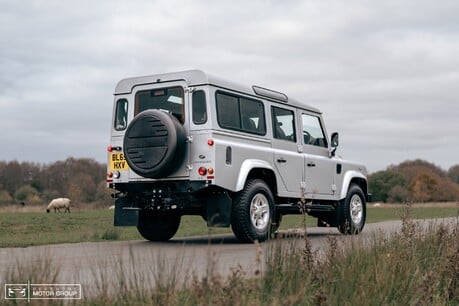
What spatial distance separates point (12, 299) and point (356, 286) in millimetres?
2723

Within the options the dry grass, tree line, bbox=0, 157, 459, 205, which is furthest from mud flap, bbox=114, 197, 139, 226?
tree line, bbox=0, 157, 459, 205

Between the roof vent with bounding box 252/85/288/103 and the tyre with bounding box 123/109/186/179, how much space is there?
6.68 ft

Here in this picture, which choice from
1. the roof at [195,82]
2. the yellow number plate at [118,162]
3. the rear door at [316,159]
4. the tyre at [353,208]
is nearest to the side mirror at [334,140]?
the rear door at [316,159]

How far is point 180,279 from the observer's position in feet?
16.2

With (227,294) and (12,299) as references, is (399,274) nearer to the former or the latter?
(227,294)

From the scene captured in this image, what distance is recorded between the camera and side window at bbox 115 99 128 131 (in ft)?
39.4

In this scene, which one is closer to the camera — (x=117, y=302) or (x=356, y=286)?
(x=117, y=302)

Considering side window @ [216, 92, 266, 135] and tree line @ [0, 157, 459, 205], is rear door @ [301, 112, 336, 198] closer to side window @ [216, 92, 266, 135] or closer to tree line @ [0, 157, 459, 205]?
side window @ [216, 92, 266, 135]

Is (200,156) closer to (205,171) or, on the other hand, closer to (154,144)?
(205,171)

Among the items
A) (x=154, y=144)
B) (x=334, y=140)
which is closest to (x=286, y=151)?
(x=334, y=140)

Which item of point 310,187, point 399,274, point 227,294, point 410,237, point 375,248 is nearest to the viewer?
point 227,294

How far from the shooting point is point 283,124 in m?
13.1

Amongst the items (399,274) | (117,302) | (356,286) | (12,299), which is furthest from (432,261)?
(12,299)

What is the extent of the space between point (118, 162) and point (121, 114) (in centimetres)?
92
